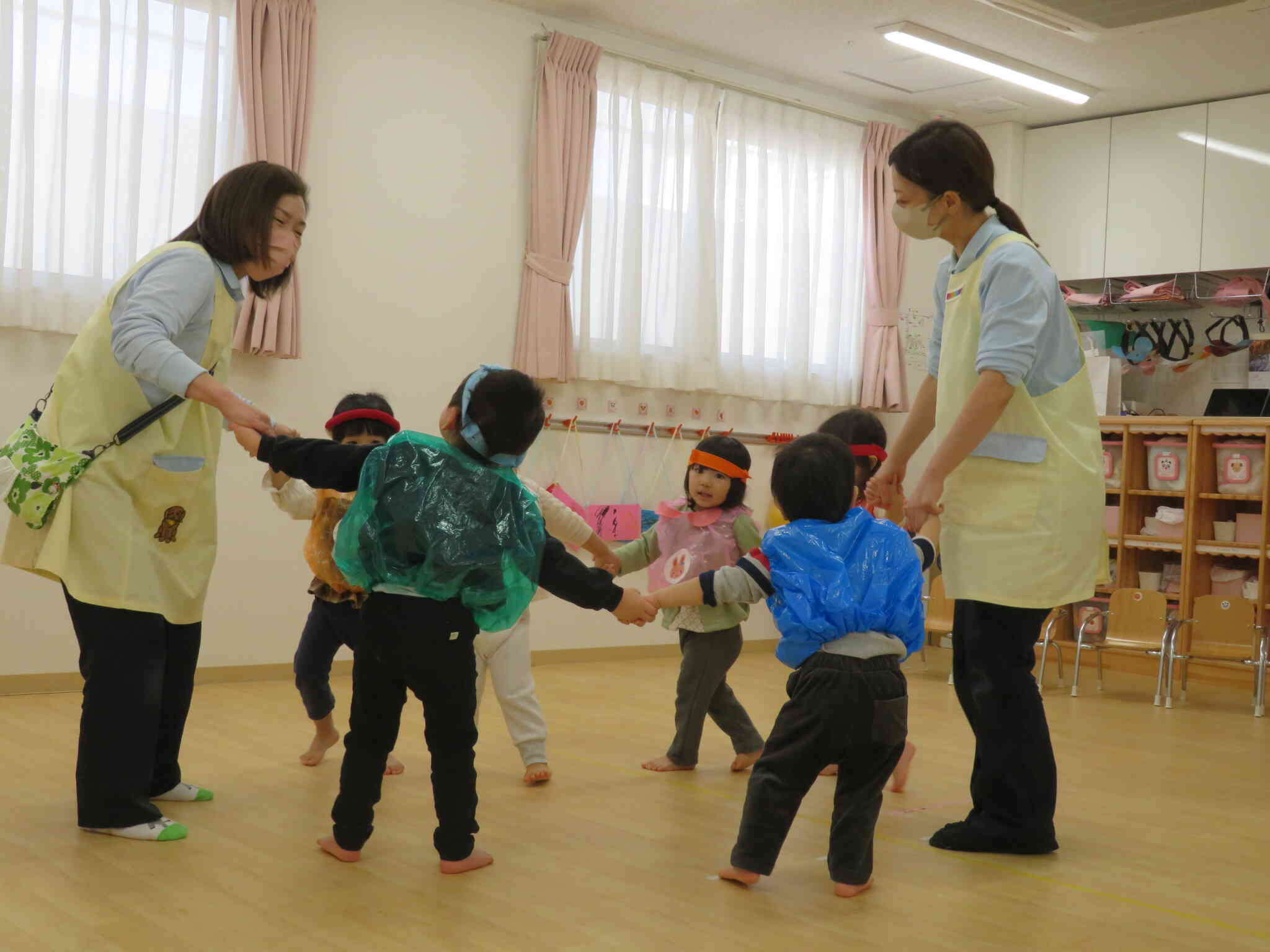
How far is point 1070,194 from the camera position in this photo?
7.30m

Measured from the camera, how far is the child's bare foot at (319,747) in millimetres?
3400

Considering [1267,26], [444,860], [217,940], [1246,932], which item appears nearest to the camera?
[217,940]

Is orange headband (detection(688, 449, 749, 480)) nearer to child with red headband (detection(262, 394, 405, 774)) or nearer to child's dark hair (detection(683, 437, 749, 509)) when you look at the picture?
child's dark hair (detection(683, 437, 749, 509))

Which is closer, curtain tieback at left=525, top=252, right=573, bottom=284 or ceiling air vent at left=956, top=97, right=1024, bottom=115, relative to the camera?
curtain tieback at left=525, top=252, right=573, bottom=284

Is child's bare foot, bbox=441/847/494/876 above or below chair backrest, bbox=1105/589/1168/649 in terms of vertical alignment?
below

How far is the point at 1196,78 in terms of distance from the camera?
6.43 meters

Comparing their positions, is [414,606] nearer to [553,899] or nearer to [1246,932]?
[553,899]

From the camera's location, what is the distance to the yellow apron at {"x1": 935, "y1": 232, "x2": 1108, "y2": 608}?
268 cm

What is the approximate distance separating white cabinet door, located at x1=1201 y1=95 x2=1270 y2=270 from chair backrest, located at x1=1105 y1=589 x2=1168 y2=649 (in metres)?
1.94

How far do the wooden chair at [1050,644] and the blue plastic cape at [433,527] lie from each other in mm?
3679

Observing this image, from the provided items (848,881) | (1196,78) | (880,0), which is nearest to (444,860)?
(848,881)

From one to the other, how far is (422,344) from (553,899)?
351 cm

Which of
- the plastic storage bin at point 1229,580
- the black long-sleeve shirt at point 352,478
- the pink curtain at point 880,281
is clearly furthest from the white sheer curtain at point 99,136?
the plastic storage bin at point 1229,580

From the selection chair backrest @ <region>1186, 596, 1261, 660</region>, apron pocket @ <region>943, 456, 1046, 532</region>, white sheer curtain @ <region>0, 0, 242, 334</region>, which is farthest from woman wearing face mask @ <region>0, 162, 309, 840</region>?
chair backrest @ <region>1186, 596, 1261, 660</region>
